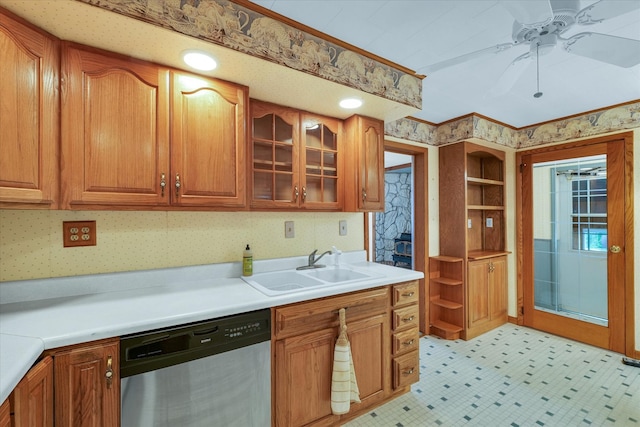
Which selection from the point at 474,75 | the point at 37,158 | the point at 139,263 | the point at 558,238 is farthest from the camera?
the point at 558,238

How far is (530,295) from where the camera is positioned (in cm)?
328

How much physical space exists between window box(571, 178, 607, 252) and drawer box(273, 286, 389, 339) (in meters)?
2.49

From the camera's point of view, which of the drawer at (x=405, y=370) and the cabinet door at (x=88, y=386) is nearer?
the cabinet door at (x=88, y=386)

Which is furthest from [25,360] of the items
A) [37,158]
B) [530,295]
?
[530,295]

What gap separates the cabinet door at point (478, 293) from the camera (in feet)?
9.84

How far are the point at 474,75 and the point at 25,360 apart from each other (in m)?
2.72

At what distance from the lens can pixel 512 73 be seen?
5.31 ft

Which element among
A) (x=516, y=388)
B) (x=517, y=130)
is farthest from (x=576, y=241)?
(x=516, y=388)

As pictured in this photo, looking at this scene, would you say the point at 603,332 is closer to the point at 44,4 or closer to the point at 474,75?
the point at 474,75

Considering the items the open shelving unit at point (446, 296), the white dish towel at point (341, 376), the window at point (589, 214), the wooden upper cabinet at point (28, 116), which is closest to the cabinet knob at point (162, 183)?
the wooden upper cabinet at point (28, 116)

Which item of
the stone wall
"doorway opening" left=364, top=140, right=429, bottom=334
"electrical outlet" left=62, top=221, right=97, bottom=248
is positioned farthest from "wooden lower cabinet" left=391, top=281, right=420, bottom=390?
the stone wall

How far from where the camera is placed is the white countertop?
0.99m

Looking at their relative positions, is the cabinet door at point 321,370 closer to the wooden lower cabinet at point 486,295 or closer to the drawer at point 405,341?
the drawer at point 405,341

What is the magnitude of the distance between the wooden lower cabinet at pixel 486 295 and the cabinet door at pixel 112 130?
299 centimetres
